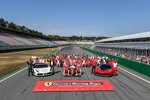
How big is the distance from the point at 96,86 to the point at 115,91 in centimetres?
200

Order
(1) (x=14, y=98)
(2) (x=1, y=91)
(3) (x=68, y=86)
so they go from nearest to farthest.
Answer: (1) (x=14, y=98) → (2) (x=1, y=91) → (3) (x=68, y=86)

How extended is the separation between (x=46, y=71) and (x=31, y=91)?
26.8ft

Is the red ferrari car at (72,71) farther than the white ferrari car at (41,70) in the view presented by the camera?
Yes

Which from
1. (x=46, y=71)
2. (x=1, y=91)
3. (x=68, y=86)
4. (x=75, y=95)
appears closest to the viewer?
(x=75, y=95)

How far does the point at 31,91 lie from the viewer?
52.0ft

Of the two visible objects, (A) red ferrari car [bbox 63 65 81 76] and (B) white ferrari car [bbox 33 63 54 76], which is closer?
(B) white ferrari car [bbox 33 63 54 76]

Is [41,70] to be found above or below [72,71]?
above

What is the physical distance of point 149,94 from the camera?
15.1m

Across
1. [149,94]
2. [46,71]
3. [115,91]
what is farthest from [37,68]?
[149,94]

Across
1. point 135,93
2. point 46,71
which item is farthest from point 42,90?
point 46,71

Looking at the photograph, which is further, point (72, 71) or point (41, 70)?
point (72, 71)

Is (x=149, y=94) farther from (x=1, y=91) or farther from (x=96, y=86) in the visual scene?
(x=1, y=91)

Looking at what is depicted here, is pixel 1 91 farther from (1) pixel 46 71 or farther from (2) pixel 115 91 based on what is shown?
(1) pixel 46 71

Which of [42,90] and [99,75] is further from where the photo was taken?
[99,75]
